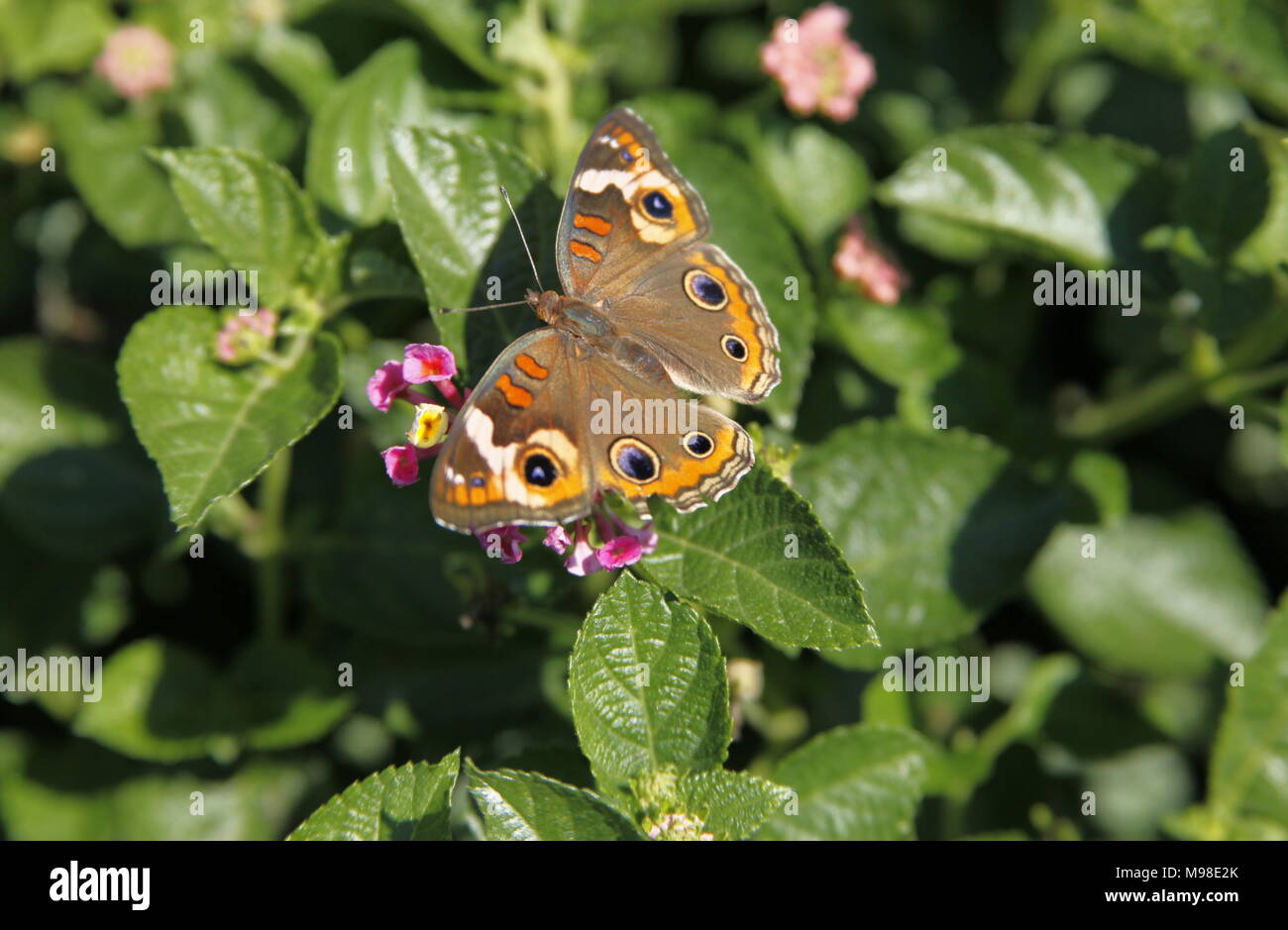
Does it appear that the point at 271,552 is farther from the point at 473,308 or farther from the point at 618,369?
the point at 618,369

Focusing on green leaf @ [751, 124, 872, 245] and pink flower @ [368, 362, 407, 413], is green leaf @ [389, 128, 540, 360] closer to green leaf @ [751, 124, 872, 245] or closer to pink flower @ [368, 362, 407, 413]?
pink flower @ [368, 362, 407, 413]

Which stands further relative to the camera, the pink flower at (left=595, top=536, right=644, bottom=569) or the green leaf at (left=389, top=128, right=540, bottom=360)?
the green leaf at (left=389, top=128, right=540, bottom=360)

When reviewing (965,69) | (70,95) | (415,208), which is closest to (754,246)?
(415,208)

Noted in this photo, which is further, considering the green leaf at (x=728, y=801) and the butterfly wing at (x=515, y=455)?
the green leaf at (x=728, y=801)

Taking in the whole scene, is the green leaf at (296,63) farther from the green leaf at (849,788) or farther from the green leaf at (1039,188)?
the green leaf at (849,788)

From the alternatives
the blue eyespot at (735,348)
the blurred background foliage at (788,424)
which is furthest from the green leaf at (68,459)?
the blue eyespot at (735,348)

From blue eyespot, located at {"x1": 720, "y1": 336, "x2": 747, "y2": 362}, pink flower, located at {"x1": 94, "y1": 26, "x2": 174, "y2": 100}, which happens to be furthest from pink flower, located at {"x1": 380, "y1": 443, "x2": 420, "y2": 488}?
pink flower, located at {"x1": 94, "y1": 26, "x2": 174, "y2": 100}
